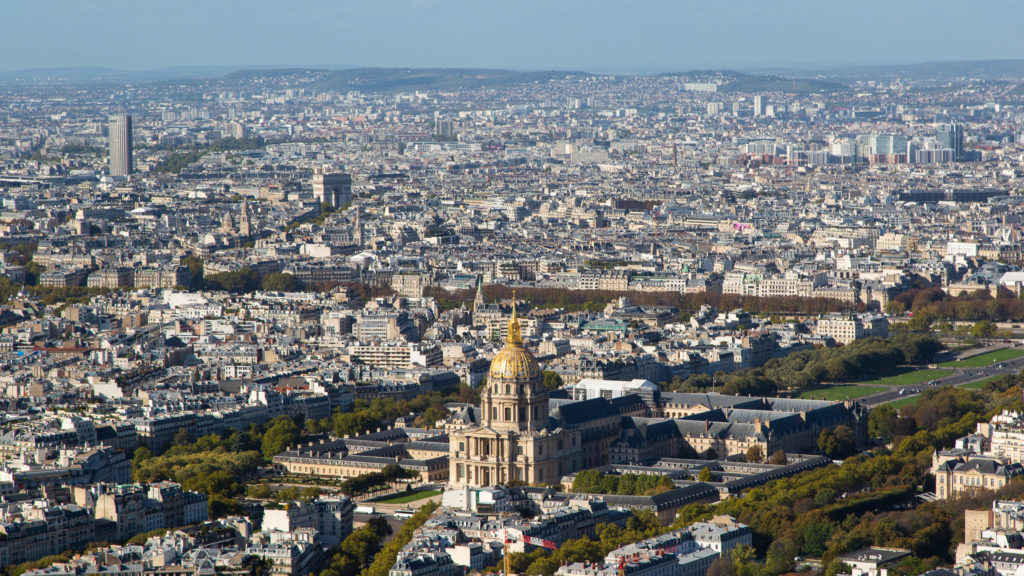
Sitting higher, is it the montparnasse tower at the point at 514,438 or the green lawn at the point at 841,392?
the montparnasse tower at the point at 514,438

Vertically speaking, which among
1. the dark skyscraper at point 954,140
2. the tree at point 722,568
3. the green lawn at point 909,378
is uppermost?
the tree at point 722,568

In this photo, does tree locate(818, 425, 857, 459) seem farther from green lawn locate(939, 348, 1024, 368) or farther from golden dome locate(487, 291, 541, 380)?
green lawn locate(939, 348, 1024, 368)

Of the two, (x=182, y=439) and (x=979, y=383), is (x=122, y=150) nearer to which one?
(x=979, y=383)

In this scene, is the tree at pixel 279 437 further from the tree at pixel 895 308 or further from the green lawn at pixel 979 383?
the tree at pixel 895 308

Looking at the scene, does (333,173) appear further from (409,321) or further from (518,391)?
(518,391)

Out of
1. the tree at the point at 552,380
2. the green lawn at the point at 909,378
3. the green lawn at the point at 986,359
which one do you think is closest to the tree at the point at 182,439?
the tree at the point at 552,380
